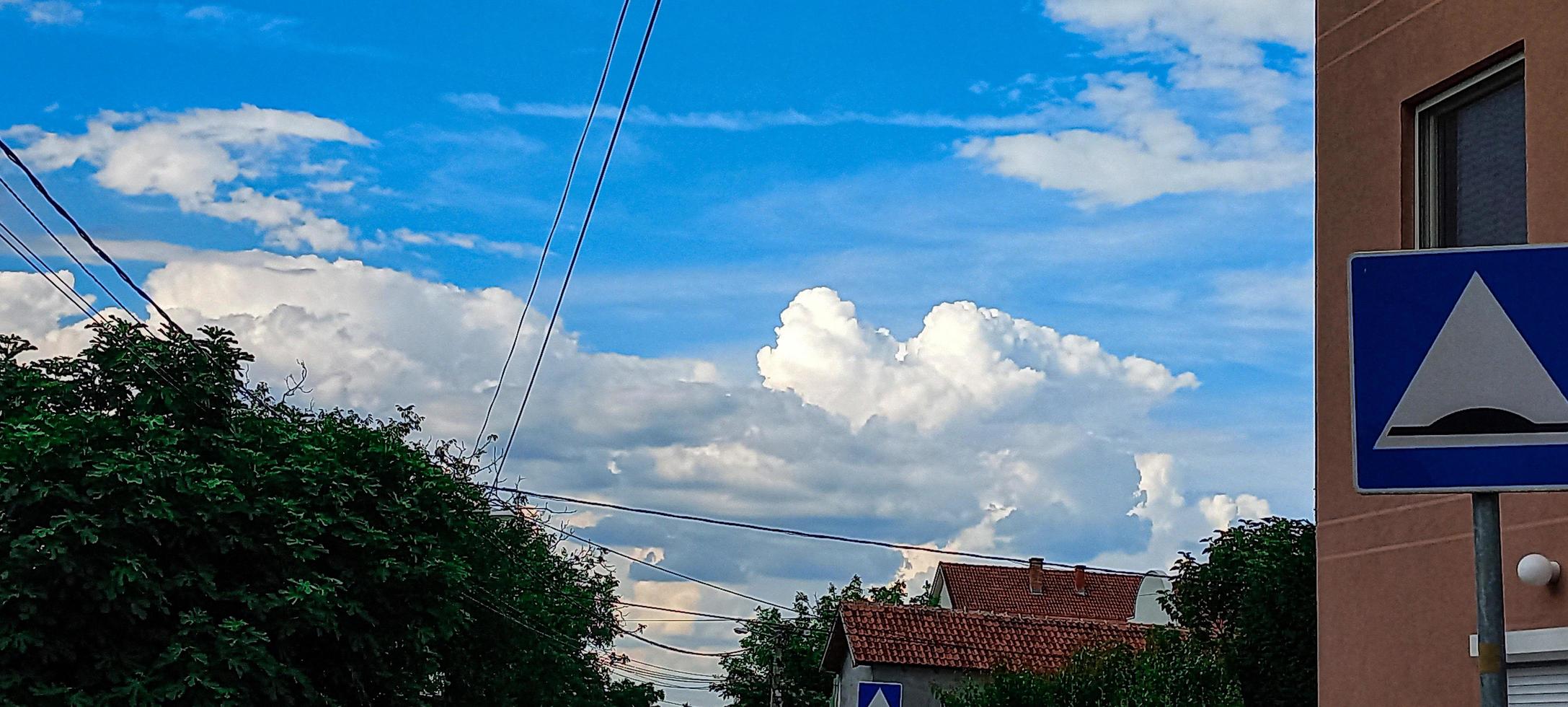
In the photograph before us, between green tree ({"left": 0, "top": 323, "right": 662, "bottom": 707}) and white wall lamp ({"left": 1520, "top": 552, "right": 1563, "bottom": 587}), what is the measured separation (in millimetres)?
16820

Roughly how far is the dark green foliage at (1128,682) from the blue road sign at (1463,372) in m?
20.9

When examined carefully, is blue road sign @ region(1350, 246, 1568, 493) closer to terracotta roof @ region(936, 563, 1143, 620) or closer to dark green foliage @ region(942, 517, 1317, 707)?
dark green foliage @ region(942, 517, 1317, 707)

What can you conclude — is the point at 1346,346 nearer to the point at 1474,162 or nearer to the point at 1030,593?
the point at 1474,162

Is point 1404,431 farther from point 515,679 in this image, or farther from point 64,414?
point 515,679

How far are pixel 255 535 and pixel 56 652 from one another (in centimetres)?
321

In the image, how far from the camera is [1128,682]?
2780 centimetres

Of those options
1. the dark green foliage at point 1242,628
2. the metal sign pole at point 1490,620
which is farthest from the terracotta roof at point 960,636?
the metal sign pole at point 1490,620

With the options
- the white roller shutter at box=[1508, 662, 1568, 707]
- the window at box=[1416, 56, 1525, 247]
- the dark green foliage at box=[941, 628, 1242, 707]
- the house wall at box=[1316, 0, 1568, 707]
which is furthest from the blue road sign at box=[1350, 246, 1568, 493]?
the dark green foliage at box=[941, 628, 1242, 707]

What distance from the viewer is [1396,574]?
8945 mm

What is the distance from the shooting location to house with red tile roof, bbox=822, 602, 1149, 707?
4388cm

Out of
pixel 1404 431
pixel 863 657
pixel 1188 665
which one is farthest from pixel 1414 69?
pixel 863 657

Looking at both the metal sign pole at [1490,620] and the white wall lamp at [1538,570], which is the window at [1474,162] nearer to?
the white wall lamp at [1538,570]

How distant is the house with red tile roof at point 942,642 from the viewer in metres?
43.9

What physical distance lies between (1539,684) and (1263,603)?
574 inches
